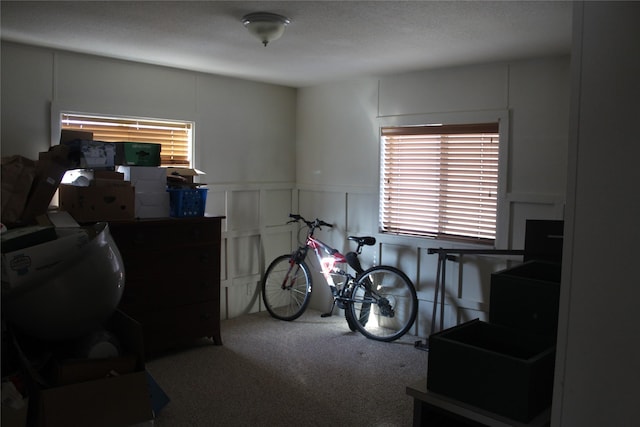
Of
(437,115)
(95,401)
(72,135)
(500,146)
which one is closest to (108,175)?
(72,135)

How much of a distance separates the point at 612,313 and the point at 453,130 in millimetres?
3019

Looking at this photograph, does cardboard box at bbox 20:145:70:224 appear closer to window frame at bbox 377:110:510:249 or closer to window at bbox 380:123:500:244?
window at bbox 380:123:500:244

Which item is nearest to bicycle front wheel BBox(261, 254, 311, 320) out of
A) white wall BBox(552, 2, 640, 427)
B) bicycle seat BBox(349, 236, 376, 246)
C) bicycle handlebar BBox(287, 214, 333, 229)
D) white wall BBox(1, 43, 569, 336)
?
white wall BBox(1, 43, 569, 336)

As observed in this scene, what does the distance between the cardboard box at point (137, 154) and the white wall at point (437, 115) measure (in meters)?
1.82

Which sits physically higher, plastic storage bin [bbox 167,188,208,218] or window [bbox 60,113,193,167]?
window [bbox 60,113,193,167]

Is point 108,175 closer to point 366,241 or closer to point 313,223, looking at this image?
point 313,223

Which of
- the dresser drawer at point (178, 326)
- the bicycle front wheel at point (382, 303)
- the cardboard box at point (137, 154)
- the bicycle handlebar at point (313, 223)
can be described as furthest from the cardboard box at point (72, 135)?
the bicycle front wheel at point (382, 303)

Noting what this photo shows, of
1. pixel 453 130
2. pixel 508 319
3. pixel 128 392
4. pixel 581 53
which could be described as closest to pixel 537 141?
pixel 453 130

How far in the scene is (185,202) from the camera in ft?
12.9

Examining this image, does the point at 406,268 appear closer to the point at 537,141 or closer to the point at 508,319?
the point at 537,141

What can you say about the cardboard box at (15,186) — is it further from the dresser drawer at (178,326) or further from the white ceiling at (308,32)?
the dresser drawer at (178,326)

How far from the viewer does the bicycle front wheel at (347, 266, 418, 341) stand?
175 inches

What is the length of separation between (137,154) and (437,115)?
7.63ft

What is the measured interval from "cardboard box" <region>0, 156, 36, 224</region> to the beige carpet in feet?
4.52
